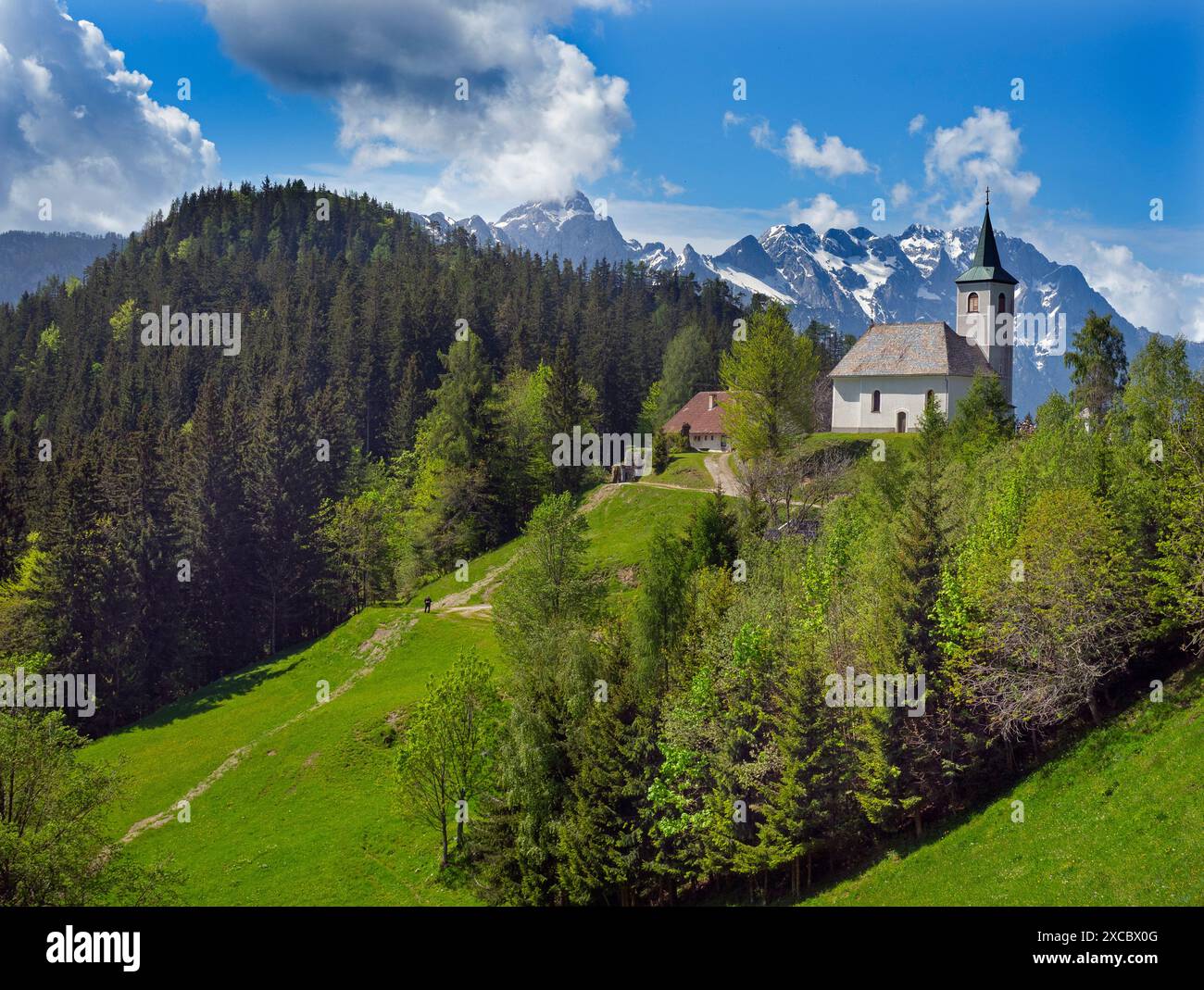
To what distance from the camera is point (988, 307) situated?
3435 inches

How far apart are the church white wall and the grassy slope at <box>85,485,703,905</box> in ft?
60.9

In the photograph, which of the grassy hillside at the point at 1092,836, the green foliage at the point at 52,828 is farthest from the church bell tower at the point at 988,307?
the green foliage at the point at 52,828

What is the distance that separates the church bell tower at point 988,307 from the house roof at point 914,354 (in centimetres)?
285

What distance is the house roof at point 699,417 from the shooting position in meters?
93.4

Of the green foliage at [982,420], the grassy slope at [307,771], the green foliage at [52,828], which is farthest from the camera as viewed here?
the green foliage at [982,420]

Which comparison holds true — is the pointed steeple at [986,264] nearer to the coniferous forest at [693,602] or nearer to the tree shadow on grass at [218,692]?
the coniferous forest at [693,602]

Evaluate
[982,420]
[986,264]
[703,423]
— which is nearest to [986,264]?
[986,264]

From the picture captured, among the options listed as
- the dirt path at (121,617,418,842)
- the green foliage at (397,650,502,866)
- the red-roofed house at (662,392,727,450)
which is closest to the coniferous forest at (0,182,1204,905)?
the green foliage at (397,650,502,866)

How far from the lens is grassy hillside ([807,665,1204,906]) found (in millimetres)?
24062

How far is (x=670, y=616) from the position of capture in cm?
3841

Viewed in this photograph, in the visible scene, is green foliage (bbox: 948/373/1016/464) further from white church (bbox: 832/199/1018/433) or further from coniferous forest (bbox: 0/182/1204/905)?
white church (bbox: 832/199/1018/433)

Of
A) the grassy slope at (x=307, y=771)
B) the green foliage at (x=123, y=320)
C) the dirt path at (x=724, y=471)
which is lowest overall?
the grassy slope at (x=307, y=771)
